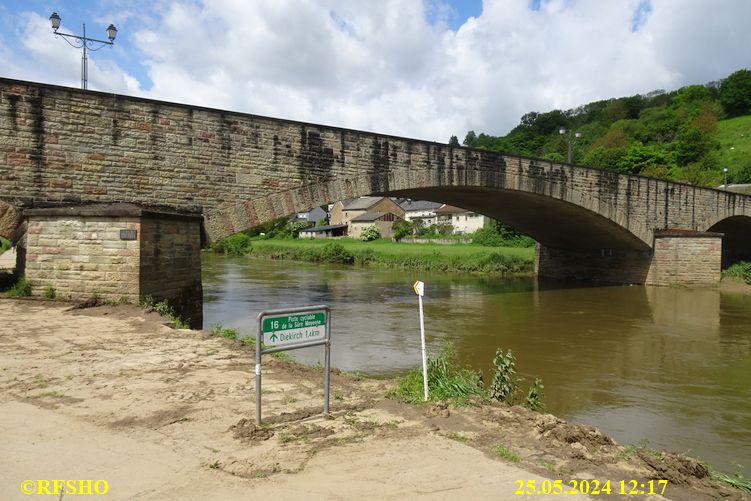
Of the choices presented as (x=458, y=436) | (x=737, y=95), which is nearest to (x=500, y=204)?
(x=458, y=436)

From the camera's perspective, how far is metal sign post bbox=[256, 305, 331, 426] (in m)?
4.11

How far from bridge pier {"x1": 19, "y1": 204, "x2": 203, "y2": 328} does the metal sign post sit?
662cm

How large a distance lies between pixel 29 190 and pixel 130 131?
2309mm

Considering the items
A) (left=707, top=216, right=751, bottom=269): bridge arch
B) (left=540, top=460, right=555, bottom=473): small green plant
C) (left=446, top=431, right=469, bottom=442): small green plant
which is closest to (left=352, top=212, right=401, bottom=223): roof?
(left=707, top=216, right=751, bottom=269): bridge arch

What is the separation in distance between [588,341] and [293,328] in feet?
31.7

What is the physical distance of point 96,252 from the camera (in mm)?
10055

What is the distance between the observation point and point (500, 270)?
30.0 m

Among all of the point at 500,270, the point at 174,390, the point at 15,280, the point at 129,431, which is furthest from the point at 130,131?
the point at 500,270

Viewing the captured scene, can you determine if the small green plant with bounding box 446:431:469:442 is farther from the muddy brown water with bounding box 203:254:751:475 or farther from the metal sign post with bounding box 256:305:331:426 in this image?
the muddy brown water with bounding box 203:254:751:475

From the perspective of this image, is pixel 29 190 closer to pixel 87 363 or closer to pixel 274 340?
pixel 87 363

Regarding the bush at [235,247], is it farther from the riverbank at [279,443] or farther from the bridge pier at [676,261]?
the riverbank at [279,443]

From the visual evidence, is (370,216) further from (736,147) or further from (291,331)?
(291,331)

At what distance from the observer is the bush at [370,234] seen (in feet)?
200

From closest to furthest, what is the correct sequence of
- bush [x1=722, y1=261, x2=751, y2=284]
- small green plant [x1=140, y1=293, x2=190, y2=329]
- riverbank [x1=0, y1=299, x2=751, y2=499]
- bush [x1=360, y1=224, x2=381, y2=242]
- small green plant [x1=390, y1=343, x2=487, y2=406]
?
riverbank [x1=0, y1=299, x2=751, y2=499] → small green plant [x1=390, y1=343, x2=487, y2=406] → small green plant [x1=140, y1=293, x2=190, y2=329] → bush [x1=722, y1=261, x2=751, y2=284] → bush [x1=360, y1=224, x2=381, y2=242]
